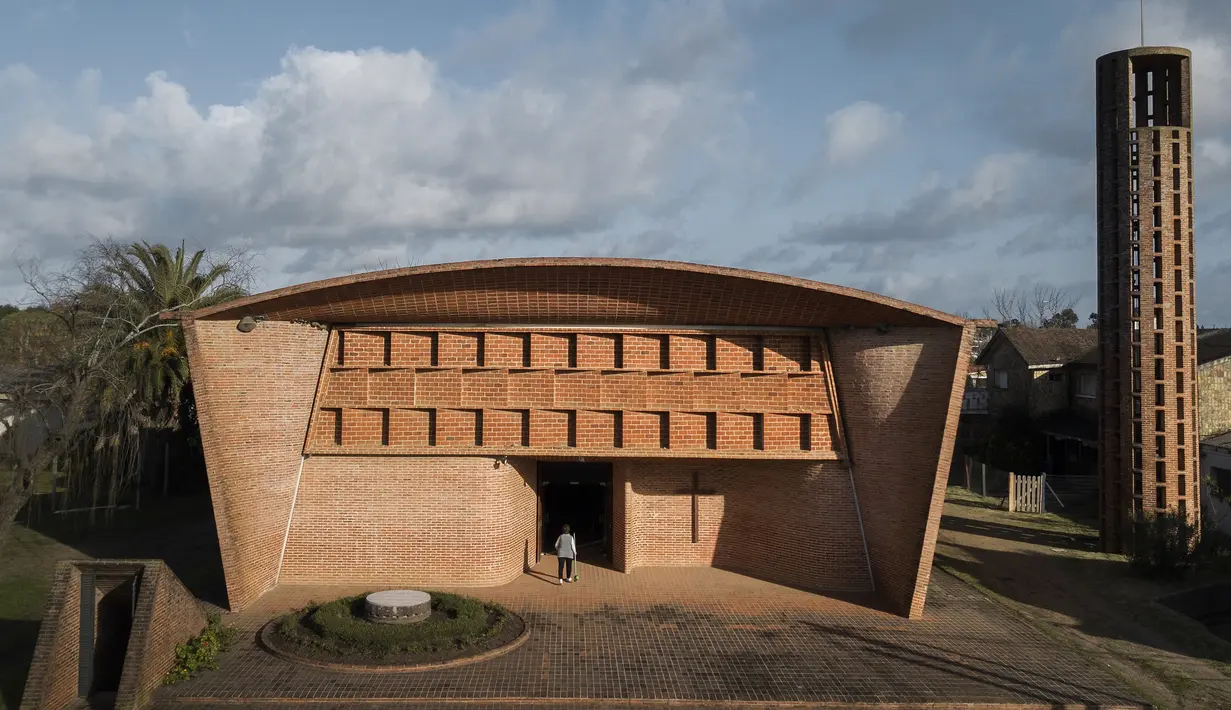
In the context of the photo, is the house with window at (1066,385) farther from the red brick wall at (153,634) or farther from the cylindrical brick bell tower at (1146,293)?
the red brick wall at (153,634)

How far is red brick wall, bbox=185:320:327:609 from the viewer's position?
14078 mm

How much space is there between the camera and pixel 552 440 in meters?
16.2

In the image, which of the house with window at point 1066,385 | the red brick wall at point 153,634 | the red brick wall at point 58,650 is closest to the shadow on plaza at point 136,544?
the red brick wall at point 58,650

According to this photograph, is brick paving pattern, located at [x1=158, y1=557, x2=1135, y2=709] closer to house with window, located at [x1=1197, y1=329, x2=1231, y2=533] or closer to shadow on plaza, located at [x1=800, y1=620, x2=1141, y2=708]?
shadow on plaza, located at [x1=800, y1=620, x2=1141, y2=708]

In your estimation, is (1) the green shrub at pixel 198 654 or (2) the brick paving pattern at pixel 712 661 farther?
(1) the green shrub at pixel 198 654

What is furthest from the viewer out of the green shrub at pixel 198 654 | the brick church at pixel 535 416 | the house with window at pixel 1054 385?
the house with window at pixel 1054 385

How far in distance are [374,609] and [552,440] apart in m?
4.96

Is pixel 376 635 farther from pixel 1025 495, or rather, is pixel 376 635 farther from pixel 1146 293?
pixel 1025 495

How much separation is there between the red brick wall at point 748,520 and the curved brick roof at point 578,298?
348cm

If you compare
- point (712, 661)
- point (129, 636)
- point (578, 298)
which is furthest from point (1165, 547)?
point (129, 636)

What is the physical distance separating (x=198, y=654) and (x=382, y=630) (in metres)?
2.68

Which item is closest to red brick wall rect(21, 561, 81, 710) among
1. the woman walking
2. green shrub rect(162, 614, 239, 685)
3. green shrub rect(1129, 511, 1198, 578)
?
green shrub rect(162, 614, 239, 685)

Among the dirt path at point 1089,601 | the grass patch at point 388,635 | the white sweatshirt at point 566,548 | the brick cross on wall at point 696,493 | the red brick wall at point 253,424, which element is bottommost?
the dirt path at point 1089,601

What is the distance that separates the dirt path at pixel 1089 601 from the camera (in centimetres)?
1242
